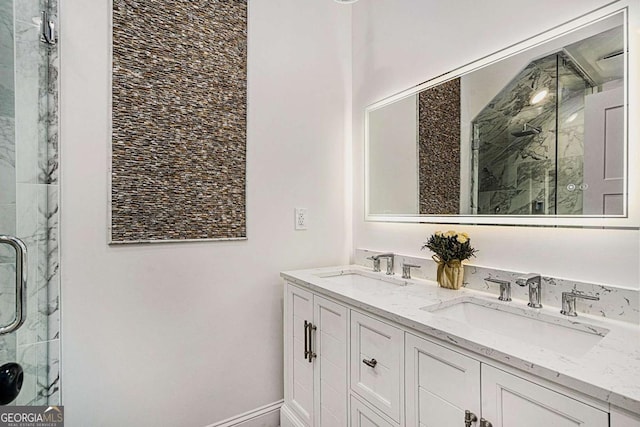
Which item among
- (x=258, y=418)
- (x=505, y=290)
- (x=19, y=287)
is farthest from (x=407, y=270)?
(x=19, y=287)

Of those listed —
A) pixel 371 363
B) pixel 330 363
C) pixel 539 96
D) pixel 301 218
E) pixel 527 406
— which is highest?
pixel 539 96

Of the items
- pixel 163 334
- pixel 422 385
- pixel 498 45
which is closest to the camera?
pixel 422 385

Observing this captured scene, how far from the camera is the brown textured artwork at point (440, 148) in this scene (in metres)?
1.60

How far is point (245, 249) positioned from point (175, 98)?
837 millimetres

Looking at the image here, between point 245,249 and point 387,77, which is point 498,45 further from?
point 245,249

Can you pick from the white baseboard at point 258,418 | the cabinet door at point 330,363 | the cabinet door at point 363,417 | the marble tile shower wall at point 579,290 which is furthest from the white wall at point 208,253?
the marble tile shower wall at point 579,290

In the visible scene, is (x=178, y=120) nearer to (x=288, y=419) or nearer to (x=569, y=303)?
(x=288, y=419)

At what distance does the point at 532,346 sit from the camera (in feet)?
2.77

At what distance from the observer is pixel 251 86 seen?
1.88 m

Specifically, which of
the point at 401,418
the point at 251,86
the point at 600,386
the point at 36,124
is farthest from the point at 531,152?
the point at 36,124

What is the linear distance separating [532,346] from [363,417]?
0.71m

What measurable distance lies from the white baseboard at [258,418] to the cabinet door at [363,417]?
2.45 feet

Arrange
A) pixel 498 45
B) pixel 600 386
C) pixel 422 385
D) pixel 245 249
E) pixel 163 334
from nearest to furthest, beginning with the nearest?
pixel 600 386 < pixel 422 385 < pixel 498 45 < pixel 163 334 < pixel 245 249

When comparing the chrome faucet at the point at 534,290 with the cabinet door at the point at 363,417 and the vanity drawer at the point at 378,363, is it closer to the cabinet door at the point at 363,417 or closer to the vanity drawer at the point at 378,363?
the vanity drawer at the point at 378,363
